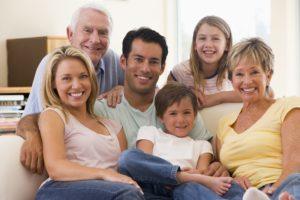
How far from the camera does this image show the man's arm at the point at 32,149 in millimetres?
1817

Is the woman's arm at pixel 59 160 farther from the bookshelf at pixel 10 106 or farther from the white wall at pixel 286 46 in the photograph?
the white wall at pixel 286 46

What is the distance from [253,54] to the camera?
200 centimetres

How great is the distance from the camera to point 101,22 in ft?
8.16

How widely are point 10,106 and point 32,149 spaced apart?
166cm

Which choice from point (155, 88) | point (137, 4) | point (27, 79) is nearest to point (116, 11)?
point (137, 4)

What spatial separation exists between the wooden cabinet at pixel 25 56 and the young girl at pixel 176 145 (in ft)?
5.58

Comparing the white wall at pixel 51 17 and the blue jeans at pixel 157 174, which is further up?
the white wall at pixel 51 17

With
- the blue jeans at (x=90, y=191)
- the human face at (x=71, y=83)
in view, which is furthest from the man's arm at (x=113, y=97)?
the blue jeans at (x=90, y=191)

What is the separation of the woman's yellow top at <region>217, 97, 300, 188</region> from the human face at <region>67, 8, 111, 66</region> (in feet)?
2.83

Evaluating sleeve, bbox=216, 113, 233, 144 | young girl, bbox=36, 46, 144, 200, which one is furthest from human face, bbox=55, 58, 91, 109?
sleeve, bbox=216, 113, 233, 144

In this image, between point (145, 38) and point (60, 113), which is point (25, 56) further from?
point (60, 113)

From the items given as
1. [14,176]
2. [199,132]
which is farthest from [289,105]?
[14,176]

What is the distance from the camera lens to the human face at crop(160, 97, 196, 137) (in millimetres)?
2113

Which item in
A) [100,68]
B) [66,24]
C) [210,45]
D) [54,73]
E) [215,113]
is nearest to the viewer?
[54,73]
